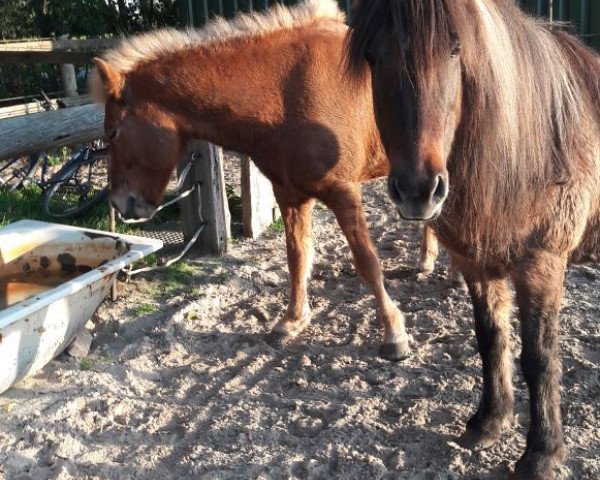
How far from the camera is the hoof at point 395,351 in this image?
3.60 metres

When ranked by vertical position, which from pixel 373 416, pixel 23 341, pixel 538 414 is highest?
pixel 23 341

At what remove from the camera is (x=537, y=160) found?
2.29 meters

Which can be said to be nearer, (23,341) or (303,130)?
(23,341)

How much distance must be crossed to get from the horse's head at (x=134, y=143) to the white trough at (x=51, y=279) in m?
0.28

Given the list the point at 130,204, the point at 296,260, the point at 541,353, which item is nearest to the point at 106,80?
the point at 130,204

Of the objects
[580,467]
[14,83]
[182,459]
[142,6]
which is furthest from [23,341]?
[14,83]

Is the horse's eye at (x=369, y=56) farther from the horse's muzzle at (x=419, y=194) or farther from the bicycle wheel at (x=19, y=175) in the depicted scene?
the bicycle wheel at (x=19, y=175)

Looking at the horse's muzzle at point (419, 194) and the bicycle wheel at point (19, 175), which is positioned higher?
the horse's muzzle at point (419, 194)

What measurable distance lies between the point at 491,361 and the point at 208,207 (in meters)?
2.93

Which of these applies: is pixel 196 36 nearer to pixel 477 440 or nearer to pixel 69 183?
pixel 477 440

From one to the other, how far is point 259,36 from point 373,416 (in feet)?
7.26

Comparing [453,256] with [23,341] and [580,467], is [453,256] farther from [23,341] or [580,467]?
[23,341]

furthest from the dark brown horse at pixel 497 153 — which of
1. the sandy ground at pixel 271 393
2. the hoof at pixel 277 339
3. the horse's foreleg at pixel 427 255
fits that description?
the horse's foreleg at pixel 427 255

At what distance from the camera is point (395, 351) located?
11.8ft
